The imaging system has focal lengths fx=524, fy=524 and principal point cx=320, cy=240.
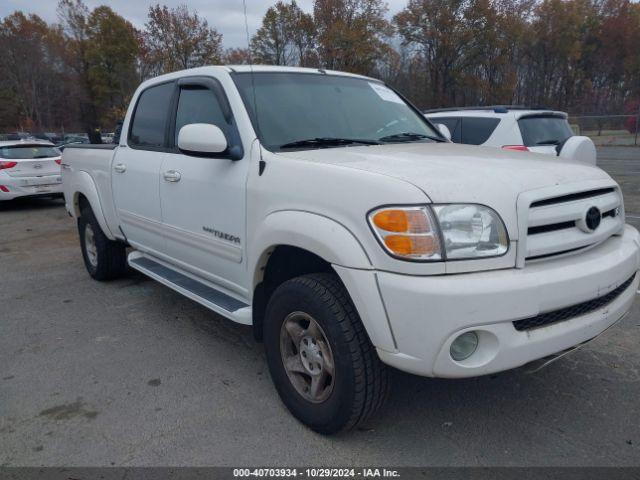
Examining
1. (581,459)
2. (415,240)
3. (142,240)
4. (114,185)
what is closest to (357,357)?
(415,240)

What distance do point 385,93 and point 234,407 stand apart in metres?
2.53

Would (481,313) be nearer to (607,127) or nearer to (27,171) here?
(27,171)

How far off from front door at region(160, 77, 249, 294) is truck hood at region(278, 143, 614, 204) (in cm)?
46

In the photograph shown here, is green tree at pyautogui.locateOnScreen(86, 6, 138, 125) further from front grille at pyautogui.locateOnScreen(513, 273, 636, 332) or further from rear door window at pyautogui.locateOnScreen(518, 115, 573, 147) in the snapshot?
front grille at pyautogui.locateOnScreen(513, 273, 636, 332)

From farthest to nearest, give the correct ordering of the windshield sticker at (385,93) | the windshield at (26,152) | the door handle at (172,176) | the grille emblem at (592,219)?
the windshield at (26,152) < the windshield sticker at (385,93) < the door handle at (172,176) < the grille emblem at (592,219)

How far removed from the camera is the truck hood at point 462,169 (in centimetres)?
225

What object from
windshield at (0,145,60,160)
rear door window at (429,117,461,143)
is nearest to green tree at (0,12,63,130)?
windshield at (0,145,60,160)

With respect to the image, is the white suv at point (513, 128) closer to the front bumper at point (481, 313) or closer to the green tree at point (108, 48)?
the front bumper at point (481, 313)

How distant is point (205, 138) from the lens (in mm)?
2936

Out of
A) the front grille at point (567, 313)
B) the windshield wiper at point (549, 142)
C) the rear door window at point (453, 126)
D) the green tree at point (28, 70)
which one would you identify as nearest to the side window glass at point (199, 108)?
the front grille at point (567, 313)

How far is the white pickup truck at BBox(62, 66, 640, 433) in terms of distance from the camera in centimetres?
217

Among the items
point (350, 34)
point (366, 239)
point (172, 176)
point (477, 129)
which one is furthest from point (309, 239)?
point (350, 34)

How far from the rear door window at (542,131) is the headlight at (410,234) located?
565cm

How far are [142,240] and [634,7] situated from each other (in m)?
57.3
